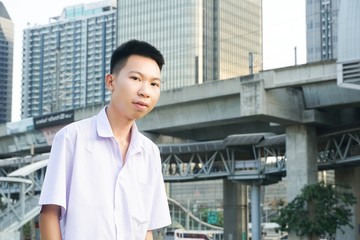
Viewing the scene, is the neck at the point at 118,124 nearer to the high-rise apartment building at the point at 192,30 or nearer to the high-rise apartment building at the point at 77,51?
the high-rise apartment building at the point at 77,51

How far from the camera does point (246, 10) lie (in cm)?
12031

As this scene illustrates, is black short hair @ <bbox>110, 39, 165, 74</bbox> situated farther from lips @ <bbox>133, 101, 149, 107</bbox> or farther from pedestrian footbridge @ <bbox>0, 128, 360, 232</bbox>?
pedestrian footbridge @ <bbox>0, 128, 360, 232</bbox>

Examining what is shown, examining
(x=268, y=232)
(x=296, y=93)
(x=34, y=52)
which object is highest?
(x=34, y=52)

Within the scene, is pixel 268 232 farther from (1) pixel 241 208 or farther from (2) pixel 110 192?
(2) pixel 110 192

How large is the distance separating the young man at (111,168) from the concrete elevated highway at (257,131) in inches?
1186

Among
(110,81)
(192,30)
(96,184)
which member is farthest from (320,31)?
(96,184)

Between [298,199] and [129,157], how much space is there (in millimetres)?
34144

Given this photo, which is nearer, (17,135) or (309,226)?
(309,226)

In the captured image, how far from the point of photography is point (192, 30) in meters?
124

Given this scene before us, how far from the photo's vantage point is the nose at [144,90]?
114 inches

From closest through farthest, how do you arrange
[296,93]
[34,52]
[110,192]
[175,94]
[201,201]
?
[110,192] → [296,93] → [175,94] → [34,52] → [201,201]

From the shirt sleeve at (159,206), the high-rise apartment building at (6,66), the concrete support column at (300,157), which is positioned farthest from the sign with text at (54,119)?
the high-rise apartment building at (6,66)

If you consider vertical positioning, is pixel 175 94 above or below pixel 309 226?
above

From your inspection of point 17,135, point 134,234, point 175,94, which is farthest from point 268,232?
point 134,234
